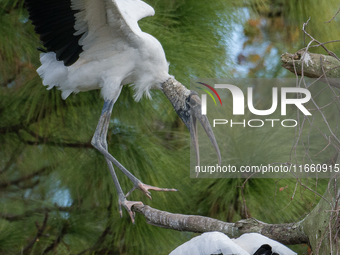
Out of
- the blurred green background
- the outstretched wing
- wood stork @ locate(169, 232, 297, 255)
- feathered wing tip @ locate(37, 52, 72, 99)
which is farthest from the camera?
the blurred green background

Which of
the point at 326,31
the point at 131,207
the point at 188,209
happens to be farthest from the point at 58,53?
the point at 326,31

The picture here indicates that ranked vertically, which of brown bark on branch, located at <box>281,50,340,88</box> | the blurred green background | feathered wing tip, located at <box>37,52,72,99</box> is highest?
brown bark on branch, located at <box>281,50,340,88</box>

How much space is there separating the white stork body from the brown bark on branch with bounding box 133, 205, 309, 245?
0.32 m

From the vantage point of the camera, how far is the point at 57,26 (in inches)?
41.1

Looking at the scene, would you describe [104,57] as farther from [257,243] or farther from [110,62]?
[257,243]

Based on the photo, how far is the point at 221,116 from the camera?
1.33 metres

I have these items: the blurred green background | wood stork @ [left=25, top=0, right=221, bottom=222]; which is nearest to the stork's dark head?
wood stork @ [left=25, top=0, right=221, bottom=222]

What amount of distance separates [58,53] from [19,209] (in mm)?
573

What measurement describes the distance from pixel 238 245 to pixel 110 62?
1.81 ft

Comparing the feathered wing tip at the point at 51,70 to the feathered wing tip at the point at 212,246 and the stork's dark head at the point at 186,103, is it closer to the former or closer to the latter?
the stork's dark head at the point at 186,103

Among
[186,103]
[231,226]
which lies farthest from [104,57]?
[231,226]

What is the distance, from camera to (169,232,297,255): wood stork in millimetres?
787

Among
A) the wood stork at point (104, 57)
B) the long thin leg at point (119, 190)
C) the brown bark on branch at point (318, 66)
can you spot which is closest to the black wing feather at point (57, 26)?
→ the wood stork at point (104, 57)

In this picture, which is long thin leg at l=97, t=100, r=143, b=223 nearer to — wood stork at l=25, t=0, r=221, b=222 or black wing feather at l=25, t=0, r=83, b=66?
wood stork at l=25, t=0, r=221, b=222
